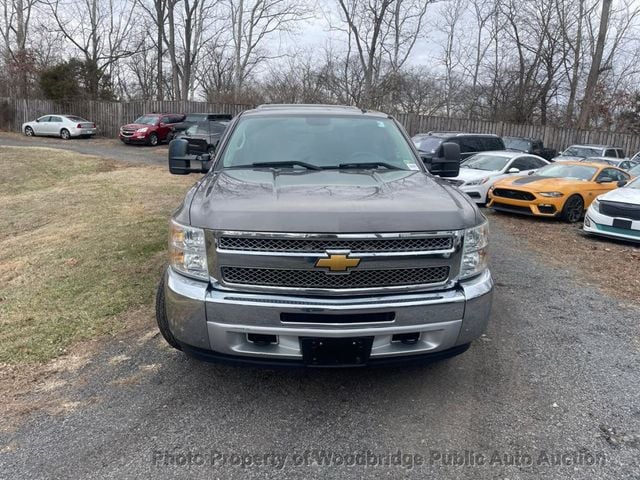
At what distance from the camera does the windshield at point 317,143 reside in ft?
13.6

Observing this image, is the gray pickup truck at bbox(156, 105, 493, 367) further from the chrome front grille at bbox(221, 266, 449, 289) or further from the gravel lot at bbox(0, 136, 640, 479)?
the gravel lot at bbox(0, 136, 640, 479)

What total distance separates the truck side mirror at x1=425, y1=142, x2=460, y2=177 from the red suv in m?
23.5

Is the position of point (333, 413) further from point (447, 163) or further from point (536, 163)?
point (536, 163)

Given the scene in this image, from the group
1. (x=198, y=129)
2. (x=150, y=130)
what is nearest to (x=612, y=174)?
(x=198, y=129)

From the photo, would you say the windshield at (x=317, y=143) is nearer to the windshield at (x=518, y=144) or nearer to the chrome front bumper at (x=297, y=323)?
the chrome front bumper at (x=297, y=323)

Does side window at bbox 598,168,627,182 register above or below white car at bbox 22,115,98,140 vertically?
below

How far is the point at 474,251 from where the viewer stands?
10.1 feet

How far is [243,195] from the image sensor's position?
3113mm

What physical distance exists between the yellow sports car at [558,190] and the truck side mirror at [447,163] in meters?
6.76

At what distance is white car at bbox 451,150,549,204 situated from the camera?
12148mm

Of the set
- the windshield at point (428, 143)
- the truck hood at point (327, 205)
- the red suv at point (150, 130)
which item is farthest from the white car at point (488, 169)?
the red suv at point (150, 130)

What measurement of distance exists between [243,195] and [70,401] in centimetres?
179

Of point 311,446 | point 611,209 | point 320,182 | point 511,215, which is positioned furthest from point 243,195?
point 511,215

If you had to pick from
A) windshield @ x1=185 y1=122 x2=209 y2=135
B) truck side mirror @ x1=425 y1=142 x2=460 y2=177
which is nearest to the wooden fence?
windshield @ x1=185 y1=122 x2=209 y2=135
